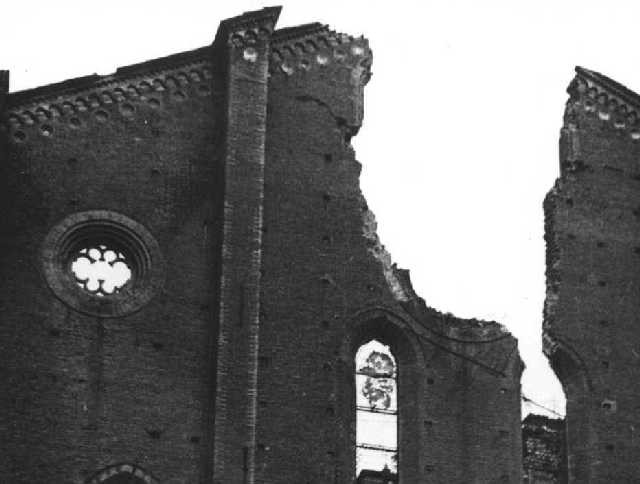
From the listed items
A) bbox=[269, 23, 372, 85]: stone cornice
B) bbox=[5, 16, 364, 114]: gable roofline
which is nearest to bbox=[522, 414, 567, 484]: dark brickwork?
bbox=[269, 23, 372, 85]: stone cornice

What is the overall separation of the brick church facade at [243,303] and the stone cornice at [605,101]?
1.65 m

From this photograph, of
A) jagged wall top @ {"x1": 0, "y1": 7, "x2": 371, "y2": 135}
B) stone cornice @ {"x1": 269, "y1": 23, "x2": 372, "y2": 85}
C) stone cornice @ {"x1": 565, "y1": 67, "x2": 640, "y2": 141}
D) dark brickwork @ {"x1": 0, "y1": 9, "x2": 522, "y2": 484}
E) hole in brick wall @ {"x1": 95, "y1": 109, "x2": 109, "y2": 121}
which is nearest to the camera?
dark brickwork @ {"x1": 0, "y1": 9, "x2": 522, "y2": 484}

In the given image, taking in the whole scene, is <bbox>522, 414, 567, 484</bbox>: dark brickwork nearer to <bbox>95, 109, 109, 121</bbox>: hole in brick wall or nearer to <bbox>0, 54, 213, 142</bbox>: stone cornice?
<bbox>0, 54, 213, 142</bbox>: stone cornice

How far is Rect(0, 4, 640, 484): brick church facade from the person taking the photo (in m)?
27.9

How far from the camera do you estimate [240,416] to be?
27953 millimetres

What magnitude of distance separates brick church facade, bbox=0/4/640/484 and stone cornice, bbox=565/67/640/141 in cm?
165

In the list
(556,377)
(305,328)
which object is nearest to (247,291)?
(305,328)

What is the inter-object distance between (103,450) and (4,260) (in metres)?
3.17

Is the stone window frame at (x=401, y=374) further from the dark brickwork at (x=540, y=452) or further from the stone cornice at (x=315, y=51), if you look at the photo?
the dark brickwork at (x=540, y=452)

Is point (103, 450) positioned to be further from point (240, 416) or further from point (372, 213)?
point (372, 213)

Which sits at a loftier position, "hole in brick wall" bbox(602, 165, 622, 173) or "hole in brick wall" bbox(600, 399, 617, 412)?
"hole in brick wall" bbox(602, 165, 622, 173)

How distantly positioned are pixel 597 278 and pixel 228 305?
6.38m

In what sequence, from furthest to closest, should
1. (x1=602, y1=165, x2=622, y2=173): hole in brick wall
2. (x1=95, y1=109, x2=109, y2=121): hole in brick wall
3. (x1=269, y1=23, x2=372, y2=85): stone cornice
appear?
(x1=602, y1=165, x2=622, y2=173): hole in brick wall
(x1=269, y1=23, x2=372, y2=85): stone cornice
(x1=95, y1=109, x2=109, y2=121): hole in brick wall

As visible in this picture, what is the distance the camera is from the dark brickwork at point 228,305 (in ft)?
91.1
